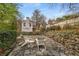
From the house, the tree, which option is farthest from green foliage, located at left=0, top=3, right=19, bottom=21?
the tree

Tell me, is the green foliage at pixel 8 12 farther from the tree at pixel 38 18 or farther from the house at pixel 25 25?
the tree at pixel 38 18

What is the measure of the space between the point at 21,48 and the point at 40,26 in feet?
1.14

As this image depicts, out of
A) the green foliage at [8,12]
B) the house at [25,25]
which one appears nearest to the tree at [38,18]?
the house at [25,25]

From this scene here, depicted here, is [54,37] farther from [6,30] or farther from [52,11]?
[6,30]

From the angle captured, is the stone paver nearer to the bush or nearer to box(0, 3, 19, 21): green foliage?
the bush

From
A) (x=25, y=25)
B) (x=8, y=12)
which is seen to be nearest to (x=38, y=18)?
(x=25, y=25)

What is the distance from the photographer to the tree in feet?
6.47

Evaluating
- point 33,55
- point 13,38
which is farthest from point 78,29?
point 13,38

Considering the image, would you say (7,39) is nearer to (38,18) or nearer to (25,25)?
(25,25)

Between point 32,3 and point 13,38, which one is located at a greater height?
point 32,3

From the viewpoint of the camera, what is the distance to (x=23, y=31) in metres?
1.98

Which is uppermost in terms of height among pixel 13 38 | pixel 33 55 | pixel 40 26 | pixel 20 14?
pixel 20 14

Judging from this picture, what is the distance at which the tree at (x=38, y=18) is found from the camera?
1972mm

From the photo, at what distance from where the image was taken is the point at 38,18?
1992mm
